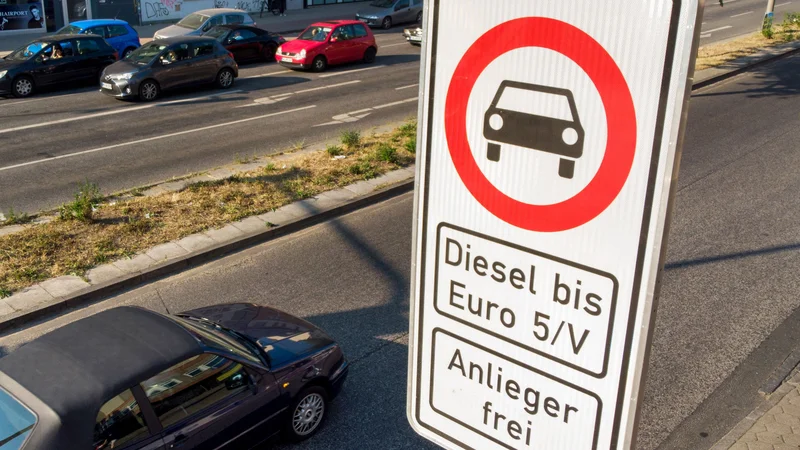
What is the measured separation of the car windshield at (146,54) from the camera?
19.0m

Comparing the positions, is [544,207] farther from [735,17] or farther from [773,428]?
[735,17]

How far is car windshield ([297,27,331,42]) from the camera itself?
2308cm

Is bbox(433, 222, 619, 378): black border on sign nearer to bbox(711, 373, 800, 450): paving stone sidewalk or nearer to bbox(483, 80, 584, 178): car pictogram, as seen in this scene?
bbox(483, 80, 584, 178): car pictogram

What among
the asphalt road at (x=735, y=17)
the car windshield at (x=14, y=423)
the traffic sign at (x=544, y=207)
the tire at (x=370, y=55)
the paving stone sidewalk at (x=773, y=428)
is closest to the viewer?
the traffic sign at (x=544, y=207)

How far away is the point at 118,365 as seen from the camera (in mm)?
5270

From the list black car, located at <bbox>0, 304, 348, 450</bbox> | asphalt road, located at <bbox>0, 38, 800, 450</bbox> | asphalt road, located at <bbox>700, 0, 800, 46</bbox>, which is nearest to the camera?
black car, located at <bbox>0, 304, 348, 450</bbox>

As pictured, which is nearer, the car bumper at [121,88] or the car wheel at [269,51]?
the car bumper at [121,88]

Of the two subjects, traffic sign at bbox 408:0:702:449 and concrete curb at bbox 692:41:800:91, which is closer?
traffic sign at bbox 408:0:702:449

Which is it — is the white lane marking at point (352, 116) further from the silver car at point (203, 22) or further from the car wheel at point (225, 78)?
the silver car at point (203, 22)

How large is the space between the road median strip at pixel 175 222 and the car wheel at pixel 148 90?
678cm

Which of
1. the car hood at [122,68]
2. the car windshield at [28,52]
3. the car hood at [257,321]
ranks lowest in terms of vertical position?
the car hood at [257,321]

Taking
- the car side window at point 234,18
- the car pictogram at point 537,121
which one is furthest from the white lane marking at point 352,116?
the car pictogram at point 537,121

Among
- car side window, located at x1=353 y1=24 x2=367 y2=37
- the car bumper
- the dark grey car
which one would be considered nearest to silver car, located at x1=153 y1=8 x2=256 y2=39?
car side window, located at x1=353 y1=24 x2=367 y2=37

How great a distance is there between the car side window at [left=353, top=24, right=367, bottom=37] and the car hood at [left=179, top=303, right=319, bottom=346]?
57.7 ft
